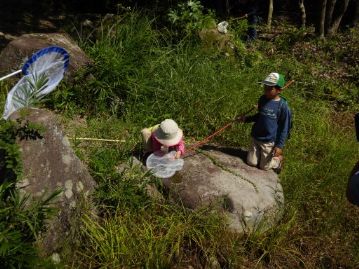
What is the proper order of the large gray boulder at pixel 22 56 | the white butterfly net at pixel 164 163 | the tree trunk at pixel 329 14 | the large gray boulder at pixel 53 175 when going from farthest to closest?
the tree trunk at pixel 329 14, the large gray boulder at pixel 22 56, the white butterfly net at pixel 164 163, the large gray boulder at pixel 53 175

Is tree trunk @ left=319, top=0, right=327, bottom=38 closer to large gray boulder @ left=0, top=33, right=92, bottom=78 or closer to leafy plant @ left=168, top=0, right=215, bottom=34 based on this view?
leafy plant @ left=168, top=0, right=215, bottom=34

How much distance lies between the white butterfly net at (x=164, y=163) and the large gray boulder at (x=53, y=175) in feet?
2.63

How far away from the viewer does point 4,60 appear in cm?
561

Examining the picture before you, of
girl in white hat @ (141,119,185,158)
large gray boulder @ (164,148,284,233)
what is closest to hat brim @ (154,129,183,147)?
girl in white hat @ (141,119,185,158)

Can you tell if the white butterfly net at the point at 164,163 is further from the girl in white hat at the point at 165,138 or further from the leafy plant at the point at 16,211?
the leafy plant at the point at 16,211

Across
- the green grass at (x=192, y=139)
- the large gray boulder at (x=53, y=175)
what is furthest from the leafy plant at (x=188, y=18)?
the large gray boulder at (x=53, y=175)

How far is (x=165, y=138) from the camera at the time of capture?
4223 mm

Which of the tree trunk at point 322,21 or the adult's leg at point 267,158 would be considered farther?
the tree trunk at point 322,21

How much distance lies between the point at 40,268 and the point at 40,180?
75cm

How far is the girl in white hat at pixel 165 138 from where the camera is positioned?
415 cm

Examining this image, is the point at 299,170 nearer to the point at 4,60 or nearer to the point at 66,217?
the point at 66,217

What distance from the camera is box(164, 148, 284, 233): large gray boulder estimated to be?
13.3ft

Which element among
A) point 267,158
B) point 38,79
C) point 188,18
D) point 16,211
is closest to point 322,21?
point 188,18

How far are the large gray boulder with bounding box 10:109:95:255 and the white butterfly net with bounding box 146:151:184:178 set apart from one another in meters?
0.80
